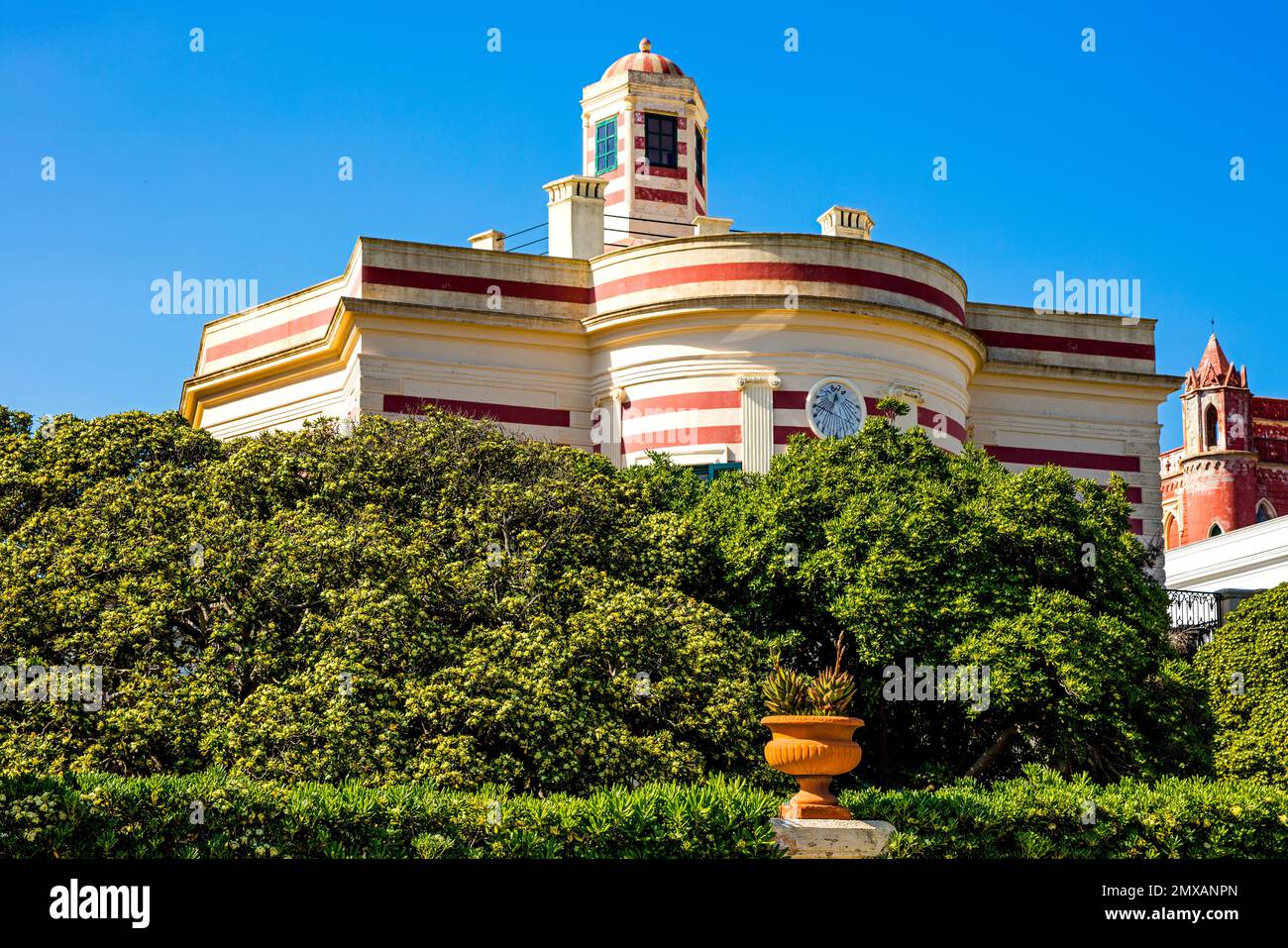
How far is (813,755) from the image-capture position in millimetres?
19844

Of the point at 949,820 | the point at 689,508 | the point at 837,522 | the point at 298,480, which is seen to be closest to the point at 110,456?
the point at 298,480

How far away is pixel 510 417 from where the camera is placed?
124 feet

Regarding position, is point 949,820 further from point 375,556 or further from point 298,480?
point 298,480

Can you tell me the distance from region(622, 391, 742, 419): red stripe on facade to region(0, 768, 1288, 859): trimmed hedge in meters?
16.3

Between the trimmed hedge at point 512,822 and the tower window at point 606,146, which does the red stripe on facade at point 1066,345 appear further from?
the trimmed hedge at point 512,822

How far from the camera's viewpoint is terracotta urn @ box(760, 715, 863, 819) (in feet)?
65.1

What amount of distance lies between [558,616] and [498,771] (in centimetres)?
371

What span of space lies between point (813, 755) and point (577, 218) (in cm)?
2464

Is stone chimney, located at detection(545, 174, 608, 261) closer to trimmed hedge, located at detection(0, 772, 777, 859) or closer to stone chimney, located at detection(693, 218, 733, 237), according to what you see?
stone chimney, located at detection(693, 218, 733, 237)

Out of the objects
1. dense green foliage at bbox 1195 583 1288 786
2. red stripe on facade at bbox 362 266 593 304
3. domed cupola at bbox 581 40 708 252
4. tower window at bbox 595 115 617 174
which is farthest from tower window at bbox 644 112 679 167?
dense green foliage at bbox 1195 583 1288 786

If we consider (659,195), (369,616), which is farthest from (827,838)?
(659,195)

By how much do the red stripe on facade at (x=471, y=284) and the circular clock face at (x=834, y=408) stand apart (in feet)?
20.3

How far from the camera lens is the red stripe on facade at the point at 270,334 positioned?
41250mm

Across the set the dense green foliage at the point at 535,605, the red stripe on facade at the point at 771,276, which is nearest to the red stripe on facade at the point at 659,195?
the red stripe on facade at the point at 771,276
